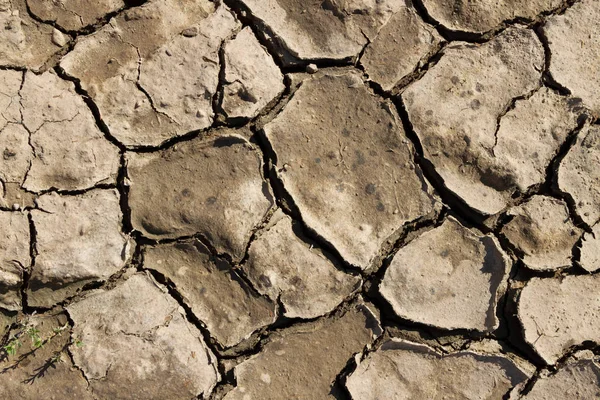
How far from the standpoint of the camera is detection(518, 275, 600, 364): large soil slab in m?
2.34

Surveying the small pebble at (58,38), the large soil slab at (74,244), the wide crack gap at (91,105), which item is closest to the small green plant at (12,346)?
the large soil slab at (74,244)

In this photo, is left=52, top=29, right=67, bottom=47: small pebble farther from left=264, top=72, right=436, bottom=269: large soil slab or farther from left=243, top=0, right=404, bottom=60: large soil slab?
left=264, top=72, right=436, bottom=269: large soil slab

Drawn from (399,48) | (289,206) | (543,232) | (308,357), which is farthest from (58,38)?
(543,232)

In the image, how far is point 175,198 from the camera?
2314mm

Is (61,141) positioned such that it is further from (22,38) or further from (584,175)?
(584,175)

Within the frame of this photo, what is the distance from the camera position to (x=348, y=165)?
2.37 m

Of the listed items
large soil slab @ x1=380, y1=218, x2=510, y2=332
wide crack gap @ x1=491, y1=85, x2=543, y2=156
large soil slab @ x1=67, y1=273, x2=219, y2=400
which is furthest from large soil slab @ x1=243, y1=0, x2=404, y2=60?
large soil slab @ x1=67, y1=273, x2=219, y2=400

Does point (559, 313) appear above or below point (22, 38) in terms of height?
above

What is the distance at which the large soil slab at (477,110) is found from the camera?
2.38 metres

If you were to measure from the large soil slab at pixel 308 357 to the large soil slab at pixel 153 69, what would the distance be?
940 mm

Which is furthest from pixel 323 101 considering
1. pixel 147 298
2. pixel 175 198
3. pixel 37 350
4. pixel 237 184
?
pixel 37 350

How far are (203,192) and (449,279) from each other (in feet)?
3.47

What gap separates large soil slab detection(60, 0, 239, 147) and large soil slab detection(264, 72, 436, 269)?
0.35 metres

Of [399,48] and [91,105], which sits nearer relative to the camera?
[91,105]
